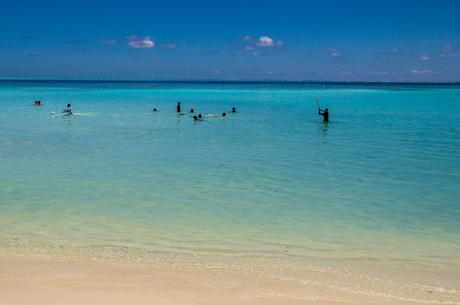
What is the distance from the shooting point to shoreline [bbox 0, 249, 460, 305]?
242 inches

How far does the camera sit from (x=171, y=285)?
6.69 metres

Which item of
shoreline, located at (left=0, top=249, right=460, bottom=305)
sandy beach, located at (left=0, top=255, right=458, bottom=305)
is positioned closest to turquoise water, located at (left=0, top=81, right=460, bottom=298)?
shoreline, located at (left=0, top=249, right=460, bottom=305)

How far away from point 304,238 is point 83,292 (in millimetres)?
4231

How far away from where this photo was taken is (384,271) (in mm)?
7488

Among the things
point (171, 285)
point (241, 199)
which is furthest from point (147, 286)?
point (241, 199)

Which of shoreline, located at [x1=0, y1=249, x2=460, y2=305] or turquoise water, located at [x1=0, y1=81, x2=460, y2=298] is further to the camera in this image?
turquoise water, located at [x1=0, y1=81, x2=460, y2=298]

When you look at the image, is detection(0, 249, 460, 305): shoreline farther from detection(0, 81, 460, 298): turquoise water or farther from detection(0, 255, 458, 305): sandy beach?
detection(0, 81, 460, 298): turquoise water

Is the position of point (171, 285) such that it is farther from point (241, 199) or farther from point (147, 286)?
point (241, 199)

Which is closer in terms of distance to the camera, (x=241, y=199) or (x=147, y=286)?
(x=147, y=286)

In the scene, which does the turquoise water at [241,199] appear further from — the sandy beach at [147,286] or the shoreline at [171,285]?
the sandy beach at [147,286]

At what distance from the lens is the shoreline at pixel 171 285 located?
615 centimetres

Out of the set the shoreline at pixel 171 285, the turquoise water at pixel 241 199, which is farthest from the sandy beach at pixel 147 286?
the turquoise water at pixel 241 199

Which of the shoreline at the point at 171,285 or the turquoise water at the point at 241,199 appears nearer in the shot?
the shoreline at the point at 171,285

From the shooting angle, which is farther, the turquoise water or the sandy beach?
the turquoise water
